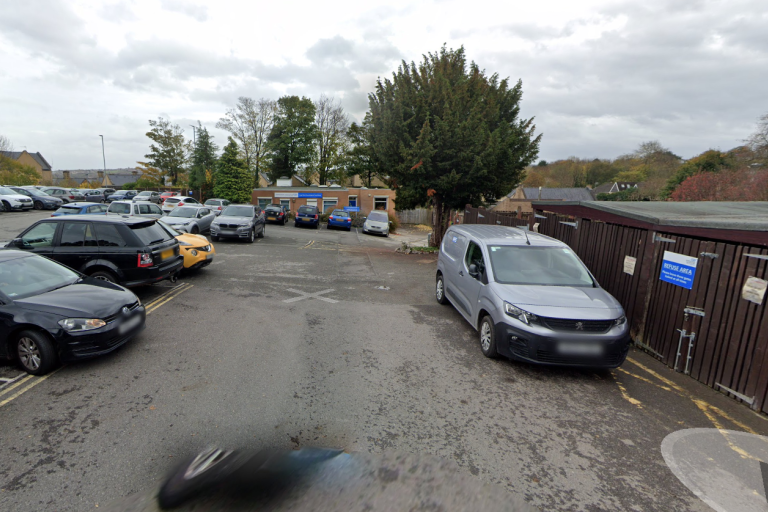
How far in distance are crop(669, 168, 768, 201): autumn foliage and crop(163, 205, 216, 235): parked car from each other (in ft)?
89.5

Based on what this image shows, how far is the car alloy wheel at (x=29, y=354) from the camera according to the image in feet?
15.7

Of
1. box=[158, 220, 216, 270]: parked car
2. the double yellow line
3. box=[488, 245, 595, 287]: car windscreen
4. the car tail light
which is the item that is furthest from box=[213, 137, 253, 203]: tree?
box=[488, 245, 595, 287]: car windscreen

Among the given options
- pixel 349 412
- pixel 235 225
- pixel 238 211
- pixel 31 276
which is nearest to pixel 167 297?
pixel 31 276

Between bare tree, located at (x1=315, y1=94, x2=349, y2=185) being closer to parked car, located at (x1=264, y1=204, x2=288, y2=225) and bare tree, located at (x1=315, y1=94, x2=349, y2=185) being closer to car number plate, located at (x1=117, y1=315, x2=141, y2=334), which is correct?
parked car, located at (x1=264, y1=204, x2=288, y2=225)

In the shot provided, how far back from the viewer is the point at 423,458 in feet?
11.7

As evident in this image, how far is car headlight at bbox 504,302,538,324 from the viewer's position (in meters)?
5.16

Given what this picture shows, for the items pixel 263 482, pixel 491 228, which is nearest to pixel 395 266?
pixel 491 228

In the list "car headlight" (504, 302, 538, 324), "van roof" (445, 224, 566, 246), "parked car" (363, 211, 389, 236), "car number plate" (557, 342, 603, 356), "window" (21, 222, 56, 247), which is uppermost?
"van roof" (445, 224, 566, 246)

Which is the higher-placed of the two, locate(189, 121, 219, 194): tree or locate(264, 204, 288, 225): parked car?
locate(189, 121, 219, 194): tree

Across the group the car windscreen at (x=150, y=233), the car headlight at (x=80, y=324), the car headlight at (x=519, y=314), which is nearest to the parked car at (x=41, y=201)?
the car windscreen at (x=150, y=233)

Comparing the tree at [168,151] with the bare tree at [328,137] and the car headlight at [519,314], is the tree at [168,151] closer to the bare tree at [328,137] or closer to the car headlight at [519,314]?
the bare tree at [328,137]

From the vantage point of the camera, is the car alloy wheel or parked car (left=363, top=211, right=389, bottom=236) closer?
the car alloy wheel

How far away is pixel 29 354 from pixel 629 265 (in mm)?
8819

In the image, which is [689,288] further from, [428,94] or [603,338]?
[428,94]
